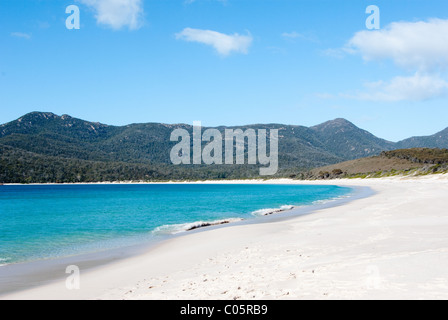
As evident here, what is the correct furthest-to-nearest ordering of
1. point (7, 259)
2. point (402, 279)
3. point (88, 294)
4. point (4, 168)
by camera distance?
point (4, 168), point (7, 259), point (88, 294), point (402, 279)

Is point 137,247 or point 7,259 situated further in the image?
point 137,247

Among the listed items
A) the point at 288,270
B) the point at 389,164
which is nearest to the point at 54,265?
the point at 288,270

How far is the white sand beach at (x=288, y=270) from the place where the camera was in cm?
757

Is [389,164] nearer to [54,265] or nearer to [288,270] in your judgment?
[288,270]

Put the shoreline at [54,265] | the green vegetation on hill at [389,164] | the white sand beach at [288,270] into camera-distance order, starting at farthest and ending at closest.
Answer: the green vegetation on hill at [389,164], the shoreline at [54,265], the white sand beach at [288,270]

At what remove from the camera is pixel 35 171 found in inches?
7023

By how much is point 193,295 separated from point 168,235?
13684mm

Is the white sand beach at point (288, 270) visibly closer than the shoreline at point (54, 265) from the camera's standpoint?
Yes

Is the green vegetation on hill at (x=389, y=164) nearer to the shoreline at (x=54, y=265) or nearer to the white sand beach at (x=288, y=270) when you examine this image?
the white sand beach at (x=288, y=270)

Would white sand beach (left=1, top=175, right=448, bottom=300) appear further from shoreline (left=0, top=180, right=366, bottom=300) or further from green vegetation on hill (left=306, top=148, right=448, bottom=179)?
green vegetation on hill (left=306, top=148, right=448, bottom=179)

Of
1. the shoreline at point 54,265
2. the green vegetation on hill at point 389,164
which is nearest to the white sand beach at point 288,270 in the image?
the shoreline at point 54,265

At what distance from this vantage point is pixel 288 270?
9750 mm
